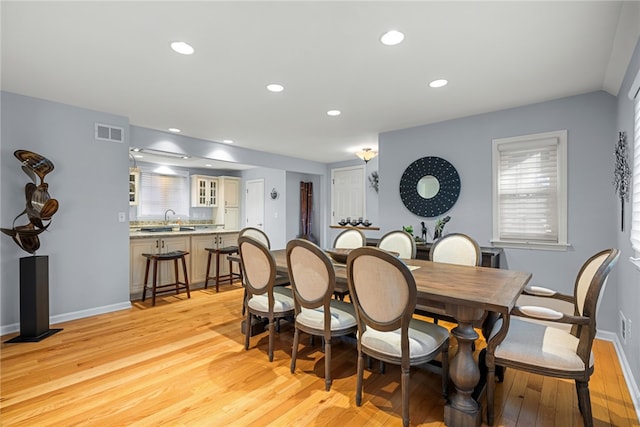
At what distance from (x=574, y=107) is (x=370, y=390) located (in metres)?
3.39

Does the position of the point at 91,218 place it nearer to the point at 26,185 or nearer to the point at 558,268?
the point at 26,185

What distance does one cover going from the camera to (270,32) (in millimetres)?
2041

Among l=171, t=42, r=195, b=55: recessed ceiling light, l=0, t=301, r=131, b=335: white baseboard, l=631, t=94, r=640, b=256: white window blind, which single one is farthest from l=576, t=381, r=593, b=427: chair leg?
l=0, t=301, r=131, b=335: white baseboard

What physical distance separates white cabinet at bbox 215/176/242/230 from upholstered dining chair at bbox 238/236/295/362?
558 cm

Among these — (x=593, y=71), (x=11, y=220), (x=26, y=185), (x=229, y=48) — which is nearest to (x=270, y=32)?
(x=229, y=48)

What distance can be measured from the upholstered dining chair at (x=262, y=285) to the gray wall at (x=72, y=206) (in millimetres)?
2167

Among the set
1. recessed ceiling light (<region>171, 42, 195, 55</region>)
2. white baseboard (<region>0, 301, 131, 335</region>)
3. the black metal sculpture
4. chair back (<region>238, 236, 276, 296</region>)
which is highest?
recessed ceiling light (<region>171, 42, 195, 55</region>)

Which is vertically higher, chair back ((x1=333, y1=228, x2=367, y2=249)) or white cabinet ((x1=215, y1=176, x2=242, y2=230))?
white cabinet ((x1=215, y1=176, x2=242, y2=230))

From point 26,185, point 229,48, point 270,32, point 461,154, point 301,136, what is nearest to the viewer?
point 270,32

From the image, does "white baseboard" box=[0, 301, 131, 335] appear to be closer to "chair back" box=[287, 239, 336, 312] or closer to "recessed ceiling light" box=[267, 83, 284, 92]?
"chair back" box=[287, 239, 336, 312]

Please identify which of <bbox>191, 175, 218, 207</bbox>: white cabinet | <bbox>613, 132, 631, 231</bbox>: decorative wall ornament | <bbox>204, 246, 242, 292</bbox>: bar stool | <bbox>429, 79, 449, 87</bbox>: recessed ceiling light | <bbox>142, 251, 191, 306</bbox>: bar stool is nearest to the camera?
<bbox>613, 132, 631, 231</bbox>: decorative wall ornament

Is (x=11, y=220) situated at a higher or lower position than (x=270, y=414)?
higher

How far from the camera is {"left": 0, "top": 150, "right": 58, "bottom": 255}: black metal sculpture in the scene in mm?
2996

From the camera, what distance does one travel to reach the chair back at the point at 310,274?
2104 mm
